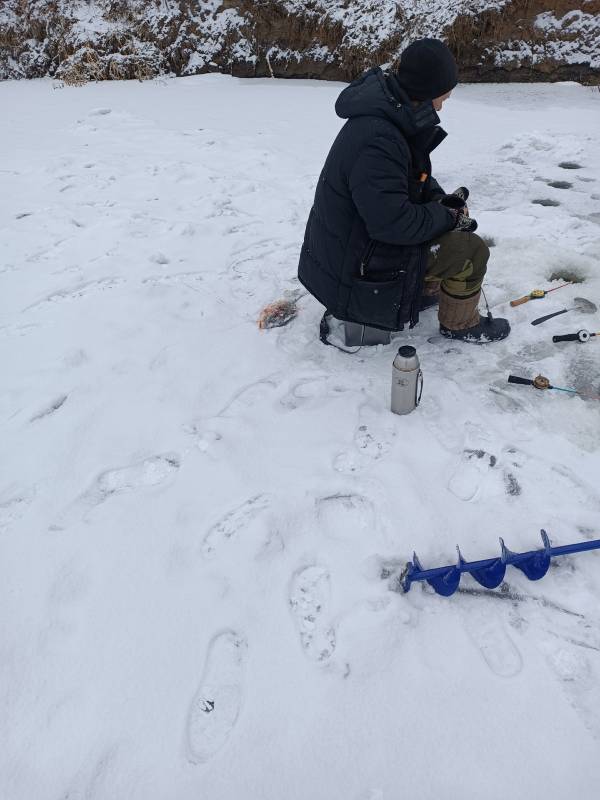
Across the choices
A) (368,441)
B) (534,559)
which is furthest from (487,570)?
(368,441)

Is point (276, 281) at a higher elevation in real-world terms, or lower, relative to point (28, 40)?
lower

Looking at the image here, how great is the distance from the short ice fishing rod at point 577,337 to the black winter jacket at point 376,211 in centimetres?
88

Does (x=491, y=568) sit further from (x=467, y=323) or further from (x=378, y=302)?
(x=467, y=323)

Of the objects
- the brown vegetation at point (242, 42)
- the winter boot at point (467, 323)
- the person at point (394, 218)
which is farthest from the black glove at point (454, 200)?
the brown vegetation at point (242, 42)

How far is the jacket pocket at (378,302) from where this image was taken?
2.74 meters

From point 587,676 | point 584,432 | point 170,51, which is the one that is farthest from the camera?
point 170,51

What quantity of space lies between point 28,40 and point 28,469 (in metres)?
9.51

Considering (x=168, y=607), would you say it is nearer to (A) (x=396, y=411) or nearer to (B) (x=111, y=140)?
(A) (x=396, y=411)

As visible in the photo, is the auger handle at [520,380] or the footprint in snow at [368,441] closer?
the footprint in snow at [368,441]

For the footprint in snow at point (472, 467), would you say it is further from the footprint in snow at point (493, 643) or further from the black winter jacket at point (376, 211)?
the black winter jacket at point (376, 211)

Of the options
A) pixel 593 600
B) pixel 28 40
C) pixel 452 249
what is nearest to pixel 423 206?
pixel 452 249

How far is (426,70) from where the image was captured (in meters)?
2.35

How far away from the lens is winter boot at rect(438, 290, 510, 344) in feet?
10.00

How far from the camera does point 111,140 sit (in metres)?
6.50
